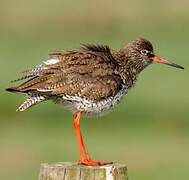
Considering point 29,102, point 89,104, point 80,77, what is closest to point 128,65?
point 89,104

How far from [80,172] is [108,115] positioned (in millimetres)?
9043

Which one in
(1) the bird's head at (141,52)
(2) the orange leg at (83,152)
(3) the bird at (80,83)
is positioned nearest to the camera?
(2) the orange leg at (83,152)

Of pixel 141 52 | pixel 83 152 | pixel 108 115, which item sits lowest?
pixel 83 152

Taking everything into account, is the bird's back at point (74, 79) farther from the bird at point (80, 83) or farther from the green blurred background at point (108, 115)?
the green blurred background at point (108, 115)

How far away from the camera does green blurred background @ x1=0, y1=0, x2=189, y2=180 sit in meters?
13.8

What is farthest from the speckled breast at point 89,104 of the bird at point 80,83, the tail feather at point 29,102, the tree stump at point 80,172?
the tree stump at point 80,172

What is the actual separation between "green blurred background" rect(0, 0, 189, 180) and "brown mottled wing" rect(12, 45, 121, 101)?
12.4 feet

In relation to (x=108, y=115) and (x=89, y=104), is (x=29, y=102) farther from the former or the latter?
(x=108, y=115)

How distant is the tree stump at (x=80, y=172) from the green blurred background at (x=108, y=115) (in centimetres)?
545

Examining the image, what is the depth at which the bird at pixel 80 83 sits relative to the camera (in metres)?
8.50

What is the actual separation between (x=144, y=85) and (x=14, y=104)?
10.1 ft

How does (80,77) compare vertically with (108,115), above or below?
below

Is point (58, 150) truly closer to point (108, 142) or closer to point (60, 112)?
point (108, 142)

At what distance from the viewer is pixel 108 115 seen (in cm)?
1602
